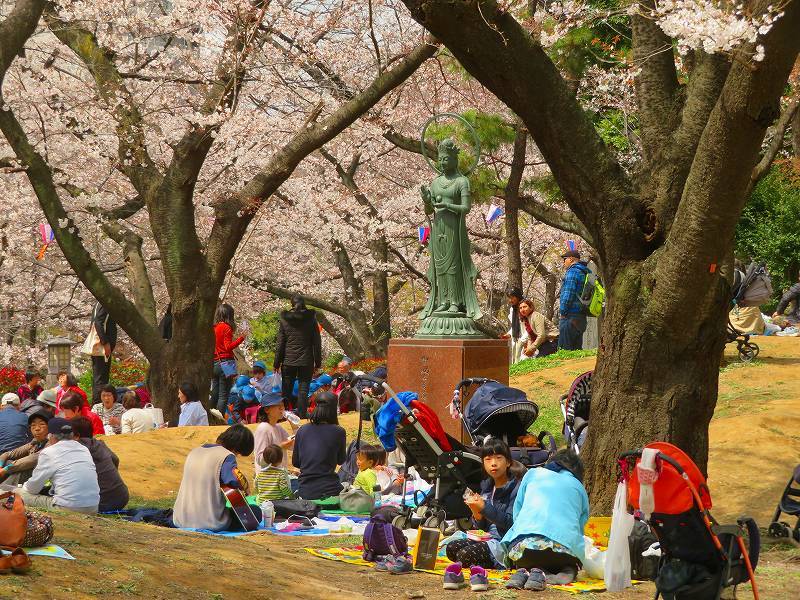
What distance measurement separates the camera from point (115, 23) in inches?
586

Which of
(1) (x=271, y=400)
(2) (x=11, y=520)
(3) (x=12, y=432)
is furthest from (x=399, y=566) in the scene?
(3) (x=12, y=432)

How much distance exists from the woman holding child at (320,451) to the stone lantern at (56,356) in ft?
27.3

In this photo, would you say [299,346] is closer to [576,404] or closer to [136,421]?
[136,421]

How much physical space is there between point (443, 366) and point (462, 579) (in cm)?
550

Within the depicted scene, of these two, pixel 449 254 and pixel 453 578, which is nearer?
pixel 453 578

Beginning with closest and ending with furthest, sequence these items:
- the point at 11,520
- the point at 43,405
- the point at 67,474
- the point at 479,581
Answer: the point at 11,520
the point at 479,581
the point at 67,474
the point at 43,405

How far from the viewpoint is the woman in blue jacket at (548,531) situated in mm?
6109

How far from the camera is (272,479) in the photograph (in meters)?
9.29

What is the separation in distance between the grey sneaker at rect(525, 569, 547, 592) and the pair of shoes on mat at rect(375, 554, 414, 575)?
93cm

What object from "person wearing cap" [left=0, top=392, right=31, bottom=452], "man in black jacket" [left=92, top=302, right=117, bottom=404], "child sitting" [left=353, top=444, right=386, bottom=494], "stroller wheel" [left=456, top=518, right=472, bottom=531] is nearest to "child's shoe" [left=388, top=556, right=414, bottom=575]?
"stroller wheel" [left=456, top=518, right=472, bottom=531]

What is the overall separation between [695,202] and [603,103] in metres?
11.7

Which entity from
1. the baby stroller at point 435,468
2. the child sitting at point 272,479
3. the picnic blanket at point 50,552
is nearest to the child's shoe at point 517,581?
the baby stroller at point 435,468

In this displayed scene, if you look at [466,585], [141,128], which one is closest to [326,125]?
[141,128]

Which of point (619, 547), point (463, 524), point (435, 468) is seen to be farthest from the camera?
point (435, 468)
